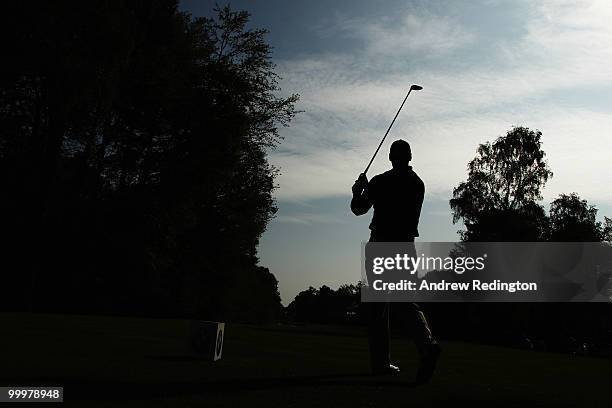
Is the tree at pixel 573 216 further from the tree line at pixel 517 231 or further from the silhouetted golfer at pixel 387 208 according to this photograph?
the silhouetted golfer at pixel 387 208

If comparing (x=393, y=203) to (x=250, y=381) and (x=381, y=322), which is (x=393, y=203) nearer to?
(x=381, y=322)

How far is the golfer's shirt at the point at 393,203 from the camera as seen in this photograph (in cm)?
716

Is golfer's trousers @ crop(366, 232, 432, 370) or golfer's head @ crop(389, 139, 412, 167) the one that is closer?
golfer's trousers @ crop(366, 232, 432, 370)

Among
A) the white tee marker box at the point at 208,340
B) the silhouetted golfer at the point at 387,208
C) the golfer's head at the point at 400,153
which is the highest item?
the golfer's head at the point at 400,153

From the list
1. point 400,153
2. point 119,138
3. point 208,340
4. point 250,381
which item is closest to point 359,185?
point 400,153

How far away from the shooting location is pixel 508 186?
52156 millimetres

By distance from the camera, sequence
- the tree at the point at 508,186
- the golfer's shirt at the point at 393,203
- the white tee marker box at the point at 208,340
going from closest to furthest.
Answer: the golfer's shirt at the point at 393,203
the white tee marker box at the point at 208,340
the tree at the point at 508,186

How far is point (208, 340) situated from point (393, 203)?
2.90 metres

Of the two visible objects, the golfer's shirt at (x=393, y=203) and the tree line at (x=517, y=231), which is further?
the tree line at (x=517, y=231)

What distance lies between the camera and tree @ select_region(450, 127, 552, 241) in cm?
5175

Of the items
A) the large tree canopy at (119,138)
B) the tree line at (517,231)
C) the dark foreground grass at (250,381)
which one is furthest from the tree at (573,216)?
the dark foreground grass at (250,381)

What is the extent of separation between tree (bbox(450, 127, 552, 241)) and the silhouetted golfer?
1807 inches

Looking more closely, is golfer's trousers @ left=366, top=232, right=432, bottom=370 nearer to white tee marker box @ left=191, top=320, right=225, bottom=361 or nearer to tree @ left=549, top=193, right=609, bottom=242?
white tee marker box @ left=191, top=320, right=225, bottom=361

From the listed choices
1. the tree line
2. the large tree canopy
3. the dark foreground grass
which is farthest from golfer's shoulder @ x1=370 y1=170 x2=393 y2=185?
the tree line
